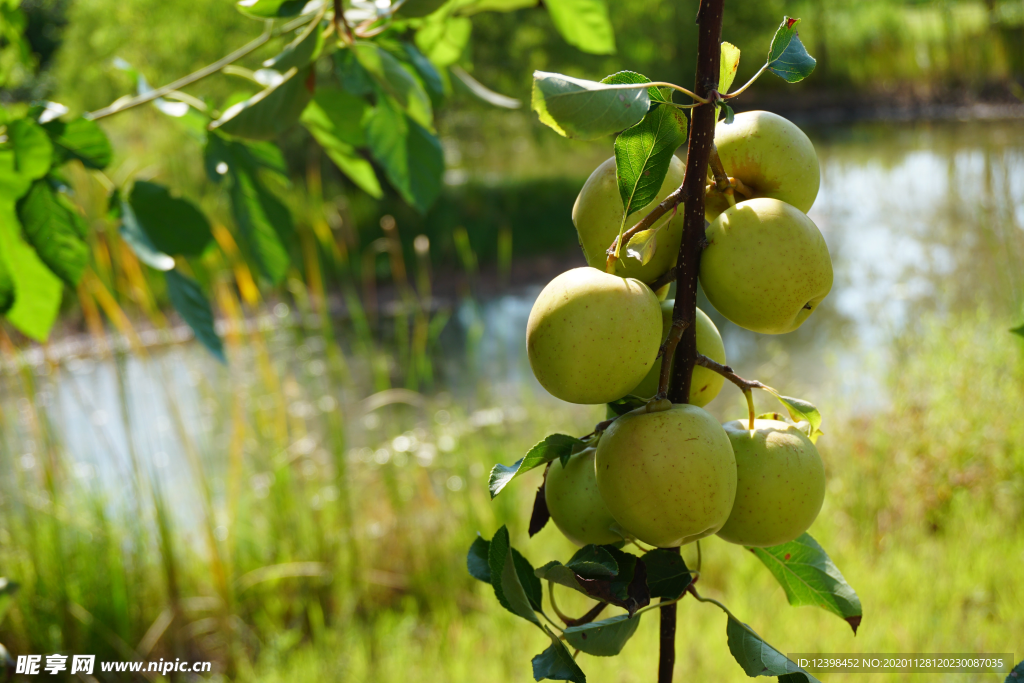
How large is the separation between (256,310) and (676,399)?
1762mm

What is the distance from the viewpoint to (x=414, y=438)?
9.01 ft

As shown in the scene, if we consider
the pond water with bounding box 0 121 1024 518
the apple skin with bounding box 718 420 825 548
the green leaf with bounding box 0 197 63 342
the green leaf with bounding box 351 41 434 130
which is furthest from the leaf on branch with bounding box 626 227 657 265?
the pond water with bounding box 0 121 1024 518

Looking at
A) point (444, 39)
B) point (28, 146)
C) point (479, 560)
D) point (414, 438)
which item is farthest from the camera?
point (414, 438)

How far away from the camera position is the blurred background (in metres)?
1.49

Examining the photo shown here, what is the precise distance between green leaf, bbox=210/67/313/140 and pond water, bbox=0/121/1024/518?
3.99 feet

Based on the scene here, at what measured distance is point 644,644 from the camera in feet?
4.45

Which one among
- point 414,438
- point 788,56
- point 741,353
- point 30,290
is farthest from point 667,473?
point 741,353

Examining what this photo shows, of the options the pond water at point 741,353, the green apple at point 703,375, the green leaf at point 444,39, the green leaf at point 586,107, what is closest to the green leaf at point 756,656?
the green apple at point 703,375

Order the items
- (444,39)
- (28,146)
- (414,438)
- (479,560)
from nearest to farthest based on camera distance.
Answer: (479,560)
(28,146)
(444,39)
(414,438)

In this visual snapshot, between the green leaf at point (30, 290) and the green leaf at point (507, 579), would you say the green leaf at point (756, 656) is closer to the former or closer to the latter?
the green leaf at point (507, 579)

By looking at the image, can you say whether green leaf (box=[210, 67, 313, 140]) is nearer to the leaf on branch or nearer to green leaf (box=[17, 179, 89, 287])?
green leaf (box=[17, 179, 89, 287])

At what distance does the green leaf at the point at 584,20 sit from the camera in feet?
1.85

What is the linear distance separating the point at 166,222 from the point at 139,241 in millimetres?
38

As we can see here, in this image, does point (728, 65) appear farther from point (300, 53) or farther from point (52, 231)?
point (52, 231)
